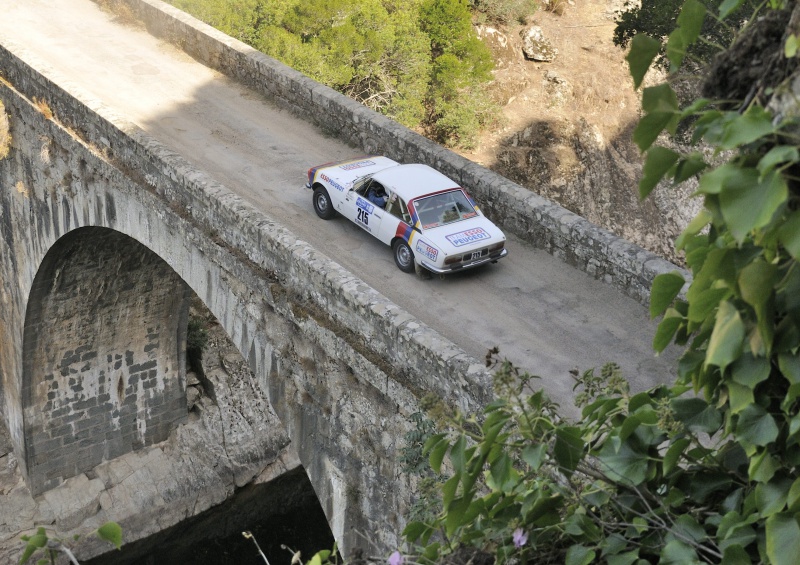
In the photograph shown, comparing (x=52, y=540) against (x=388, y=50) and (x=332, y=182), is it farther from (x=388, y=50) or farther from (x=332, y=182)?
(x=388, y=50)

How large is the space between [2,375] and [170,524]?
5.36 metres

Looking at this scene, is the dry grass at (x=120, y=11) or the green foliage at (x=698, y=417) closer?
the green foliage at (x=698, y=417)

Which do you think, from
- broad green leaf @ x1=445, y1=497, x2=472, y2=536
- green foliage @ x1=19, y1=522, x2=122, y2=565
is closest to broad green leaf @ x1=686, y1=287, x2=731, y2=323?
broad green leaf @ x1=445, y1=497, x2=472, y2=536

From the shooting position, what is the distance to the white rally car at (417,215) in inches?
425

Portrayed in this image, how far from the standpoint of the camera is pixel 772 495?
3.80 meters

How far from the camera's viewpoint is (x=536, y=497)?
4566 millimetres

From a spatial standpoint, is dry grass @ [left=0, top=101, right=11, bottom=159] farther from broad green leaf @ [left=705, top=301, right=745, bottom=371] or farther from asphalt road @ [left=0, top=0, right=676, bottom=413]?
broad green leaf @ [left=705, top=301, right=745, bottom=371]

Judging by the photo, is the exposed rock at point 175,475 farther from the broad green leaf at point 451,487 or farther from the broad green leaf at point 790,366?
the broad green leaf at point 790,366

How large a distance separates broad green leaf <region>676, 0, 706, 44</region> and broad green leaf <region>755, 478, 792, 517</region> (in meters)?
1.83

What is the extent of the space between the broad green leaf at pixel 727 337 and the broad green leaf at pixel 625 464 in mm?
918

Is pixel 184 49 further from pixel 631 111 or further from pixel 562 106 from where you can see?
pixel 631 111

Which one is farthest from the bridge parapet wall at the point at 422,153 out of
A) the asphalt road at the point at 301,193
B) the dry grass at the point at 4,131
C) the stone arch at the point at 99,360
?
the stone arch at the point at 99,360

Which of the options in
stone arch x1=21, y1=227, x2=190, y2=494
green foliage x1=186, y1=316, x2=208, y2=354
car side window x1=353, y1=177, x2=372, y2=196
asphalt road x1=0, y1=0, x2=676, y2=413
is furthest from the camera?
green foliage x1=186, y1=316, x2=208, y2=354

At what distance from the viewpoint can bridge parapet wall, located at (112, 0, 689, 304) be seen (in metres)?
10.6
